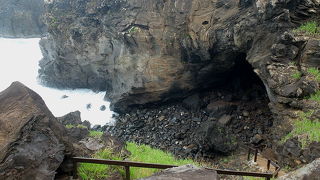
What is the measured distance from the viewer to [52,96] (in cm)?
2892

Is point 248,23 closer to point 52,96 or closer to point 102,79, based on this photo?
point 102,79

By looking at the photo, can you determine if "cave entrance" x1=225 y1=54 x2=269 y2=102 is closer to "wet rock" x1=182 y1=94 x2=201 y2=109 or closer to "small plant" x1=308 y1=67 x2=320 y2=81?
"wet rock" x1=182 y1=94 x2=201 y2=109

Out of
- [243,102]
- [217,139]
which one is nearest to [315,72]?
[217,139]

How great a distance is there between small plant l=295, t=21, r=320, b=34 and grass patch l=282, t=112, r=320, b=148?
3631 millimetres

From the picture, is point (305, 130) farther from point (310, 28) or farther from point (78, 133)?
point (78, 133)

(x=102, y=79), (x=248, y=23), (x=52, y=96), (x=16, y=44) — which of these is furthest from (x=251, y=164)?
(x=16, y=44)

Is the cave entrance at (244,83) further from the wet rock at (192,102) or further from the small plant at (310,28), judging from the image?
the small plant at (310,28)

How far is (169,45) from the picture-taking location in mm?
20281

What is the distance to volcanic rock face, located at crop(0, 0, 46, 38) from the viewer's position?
154 ft

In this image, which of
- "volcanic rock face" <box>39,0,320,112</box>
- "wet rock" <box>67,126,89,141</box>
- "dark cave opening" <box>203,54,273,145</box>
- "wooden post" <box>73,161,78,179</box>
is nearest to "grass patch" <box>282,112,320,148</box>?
"volcanic rock face" <box>39,0,320,112</box>

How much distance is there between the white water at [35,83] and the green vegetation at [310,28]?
1404cm

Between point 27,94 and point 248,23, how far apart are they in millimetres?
13164

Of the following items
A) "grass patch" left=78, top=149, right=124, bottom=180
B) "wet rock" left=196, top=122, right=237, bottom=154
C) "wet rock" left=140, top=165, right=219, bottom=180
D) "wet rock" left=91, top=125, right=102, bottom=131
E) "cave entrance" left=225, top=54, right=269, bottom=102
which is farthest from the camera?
"wet rock" left=91, top=125, right=102, bottom=131

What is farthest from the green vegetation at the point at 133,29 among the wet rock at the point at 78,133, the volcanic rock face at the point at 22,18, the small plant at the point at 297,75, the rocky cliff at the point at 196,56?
the volcanic rock face at the point at 22,18
